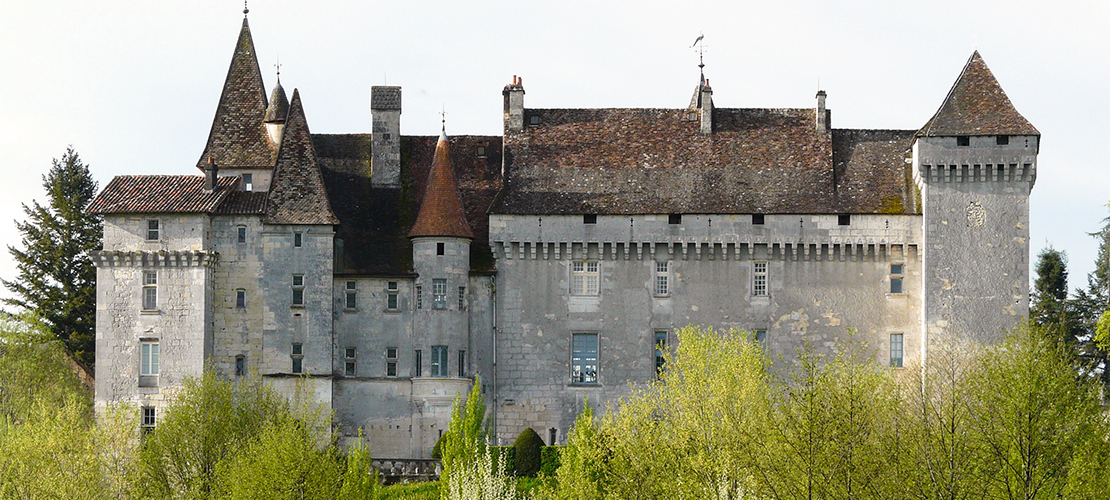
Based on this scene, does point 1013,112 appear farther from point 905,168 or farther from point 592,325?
point 592,325

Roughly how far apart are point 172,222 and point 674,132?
18.0 metres

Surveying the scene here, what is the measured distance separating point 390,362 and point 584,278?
7311 millimetres

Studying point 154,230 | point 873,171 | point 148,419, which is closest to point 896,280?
point 873,171

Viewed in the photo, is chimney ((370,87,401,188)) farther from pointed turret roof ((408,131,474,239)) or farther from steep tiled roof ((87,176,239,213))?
steep tiled roof ((87,176,239,213))

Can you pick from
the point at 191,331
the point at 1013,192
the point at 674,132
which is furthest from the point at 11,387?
the point at 1013,192

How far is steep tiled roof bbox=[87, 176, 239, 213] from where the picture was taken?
5984 centimetres

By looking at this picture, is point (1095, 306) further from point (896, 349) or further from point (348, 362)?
point (348, 362)

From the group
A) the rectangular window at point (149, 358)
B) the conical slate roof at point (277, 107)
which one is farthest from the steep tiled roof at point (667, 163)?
the rectangular window at point (149, 358)

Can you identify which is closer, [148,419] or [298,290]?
[148,419]

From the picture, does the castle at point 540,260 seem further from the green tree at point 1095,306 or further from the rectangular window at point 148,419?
the green tree at point 1095,306

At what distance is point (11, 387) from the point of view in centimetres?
6512

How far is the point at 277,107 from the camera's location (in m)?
63.3

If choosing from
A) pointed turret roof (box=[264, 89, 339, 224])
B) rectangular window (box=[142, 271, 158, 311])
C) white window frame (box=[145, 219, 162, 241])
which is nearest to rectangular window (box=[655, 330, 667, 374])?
pointed turret roof (box=[264, 89, 339, 224])

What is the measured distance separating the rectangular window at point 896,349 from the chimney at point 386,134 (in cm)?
1825
